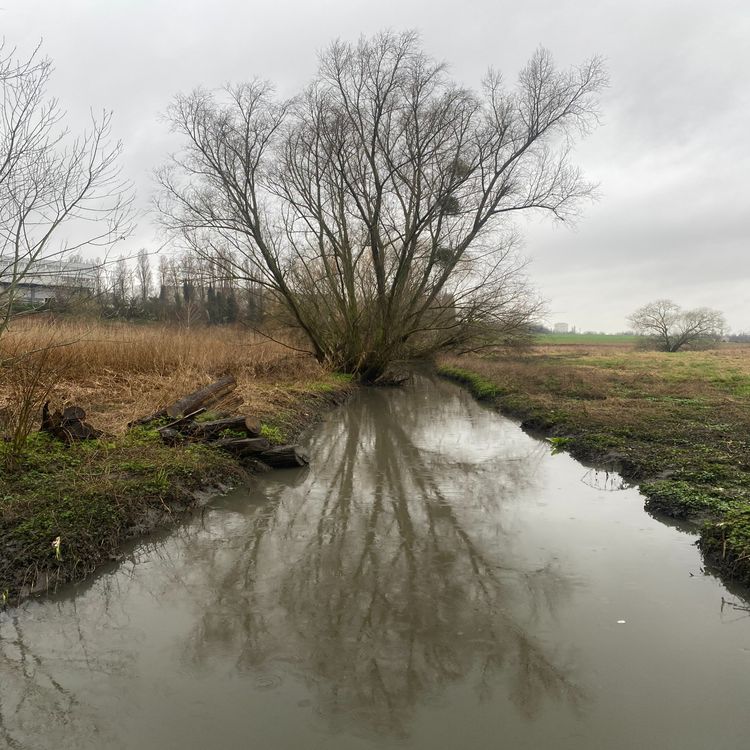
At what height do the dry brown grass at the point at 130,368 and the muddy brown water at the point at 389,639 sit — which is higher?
the dry brown grass at the point at 130,368

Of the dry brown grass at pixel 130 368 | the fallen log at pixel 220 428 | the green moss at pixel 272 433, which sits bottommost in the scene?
the green moss at pixel 272 433

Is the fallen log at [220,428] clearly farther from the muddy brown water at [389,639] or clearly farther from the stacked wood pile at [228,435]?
the muddy brown water at [389,639]

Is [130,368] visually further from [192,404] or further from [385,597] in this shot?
[385,597]

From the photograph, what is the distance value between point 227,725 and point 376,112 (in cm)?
1866

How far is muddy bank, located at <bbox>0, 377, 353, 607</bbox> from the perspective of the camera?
4246mm

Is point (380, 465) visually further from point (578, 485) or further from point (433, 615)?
point (433, 615)

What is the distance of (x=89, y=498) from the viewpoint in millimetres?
5070

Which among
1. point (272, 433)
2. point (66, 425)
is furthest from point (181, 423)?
point (272, 433)

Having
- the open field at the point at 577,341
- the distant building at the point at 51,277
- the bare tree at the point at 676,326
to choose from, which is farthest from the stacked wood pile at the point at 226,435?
the bare tree at the point at 676,326

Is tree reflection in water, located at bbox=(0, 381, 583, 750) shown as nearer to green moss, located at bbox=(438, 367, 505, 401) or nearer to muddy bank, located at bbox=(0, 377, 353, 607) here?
muddy bank, located at bbox=(0, 377, 353, 607)

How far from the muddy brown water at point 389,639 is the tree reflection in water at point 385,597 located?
0.02 m

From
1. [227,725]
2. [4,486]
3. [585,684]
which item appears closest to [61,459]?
[4,486]

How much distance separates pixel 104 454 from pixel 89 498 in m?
1.36

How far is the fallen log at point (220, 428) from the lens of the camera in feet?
25.2
